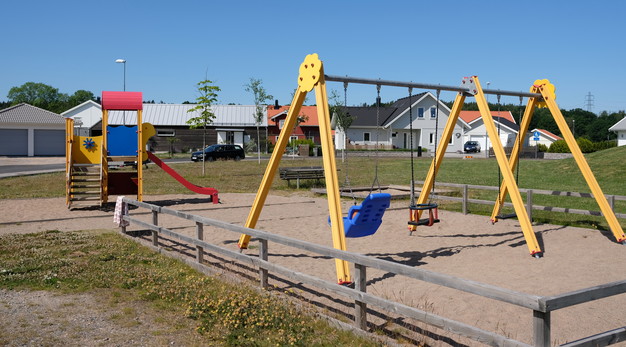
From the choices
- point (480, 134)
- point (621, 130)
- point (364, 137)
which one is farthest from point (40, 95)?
point (621, 130)

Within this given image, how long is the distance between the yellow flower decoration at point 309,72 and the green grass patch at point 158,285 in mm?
2966

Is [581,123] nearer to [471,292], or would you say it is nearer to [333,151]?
[333,151]

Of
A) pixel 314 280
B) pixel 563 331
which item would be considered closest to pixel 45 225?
pixel 314 280

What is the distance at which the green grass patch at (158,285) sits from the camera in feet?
17.3

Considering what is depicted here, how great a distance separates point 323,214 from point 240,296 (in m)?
8.30

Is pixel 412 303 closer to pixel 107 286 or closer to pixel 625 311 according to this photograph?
pixel 625 311

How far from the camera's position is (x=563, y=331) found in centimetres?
546

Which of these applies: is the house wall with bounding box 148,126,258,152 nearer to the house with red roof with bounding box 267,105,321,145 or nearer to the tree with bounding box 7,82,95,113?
the house with red roof with bounding box 267,105,321,145

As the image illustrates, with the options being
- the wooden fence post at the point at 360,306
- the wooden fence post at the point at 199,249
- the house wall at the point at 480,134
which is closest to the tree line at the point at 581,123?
the house wall at the point at 480,134

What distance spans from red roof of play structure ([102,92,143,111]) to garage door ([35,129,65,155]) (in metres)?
36.5

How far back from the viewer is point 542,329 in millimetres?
3840

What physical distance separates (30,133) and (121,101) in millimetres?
36765

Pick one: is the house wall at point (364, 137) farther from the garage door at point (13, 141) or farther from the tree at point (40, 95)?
the tree at point (40, 95)

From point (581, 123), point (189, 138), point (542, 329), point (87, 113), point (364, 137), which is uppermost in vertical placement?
point (581, 123)
